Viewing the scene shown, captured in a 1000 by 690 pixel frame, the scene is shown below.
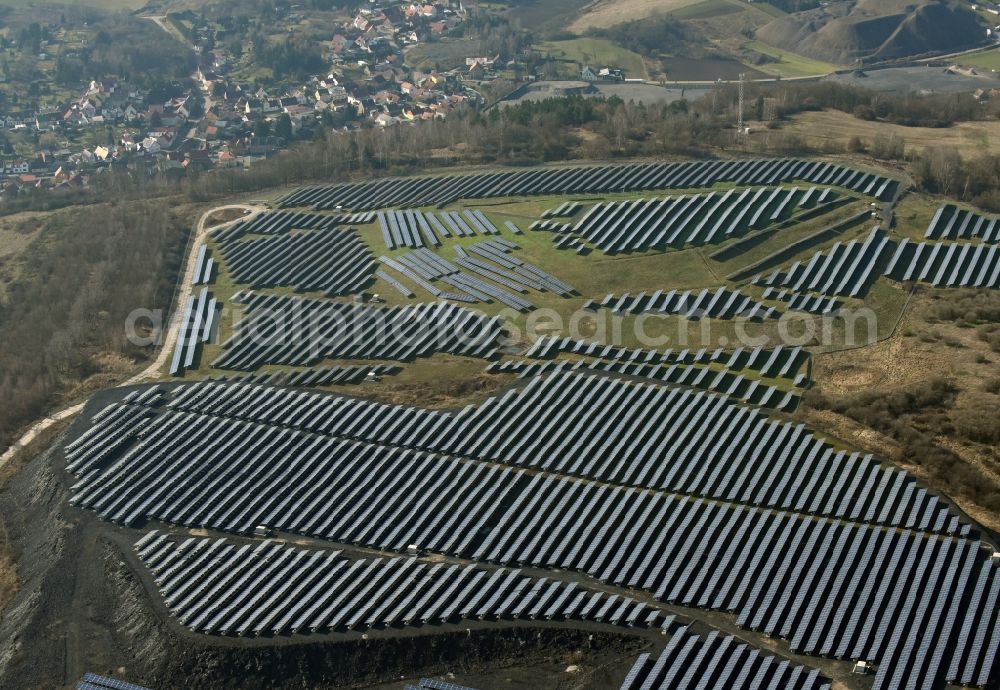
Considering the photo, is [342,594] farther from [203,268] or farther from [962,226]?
[962,226]

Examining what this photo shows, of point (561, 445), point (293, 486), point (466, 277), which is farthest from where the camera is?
point (466, 277)

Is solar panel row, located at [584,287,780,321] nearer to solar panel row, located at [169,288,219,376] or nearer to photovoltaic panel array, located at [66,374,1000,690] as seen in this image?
photovoltaic panel array, located at [66,374,1000,690]

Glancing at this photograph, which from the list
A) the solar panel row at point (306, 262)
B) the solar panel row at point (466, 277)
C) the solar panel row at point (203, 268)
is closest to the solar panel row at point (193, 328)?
the solar panel row at point (203, 268)

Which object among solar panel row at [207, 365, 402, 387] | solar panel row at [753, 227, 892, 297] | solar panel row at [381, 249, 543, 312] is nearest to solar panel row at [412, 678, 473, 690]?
solar panel row at [207, 365, 402, 387]

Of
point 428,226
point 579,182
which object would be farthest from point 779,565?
point 579,182

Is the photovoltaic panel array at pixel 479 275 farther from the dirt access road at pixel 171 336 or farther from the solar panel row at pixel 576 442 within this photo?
the dirt access road at pixel 171 336

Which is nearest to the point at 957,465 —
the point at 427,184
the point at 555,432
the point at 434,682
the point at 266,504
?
the point at 555,432
